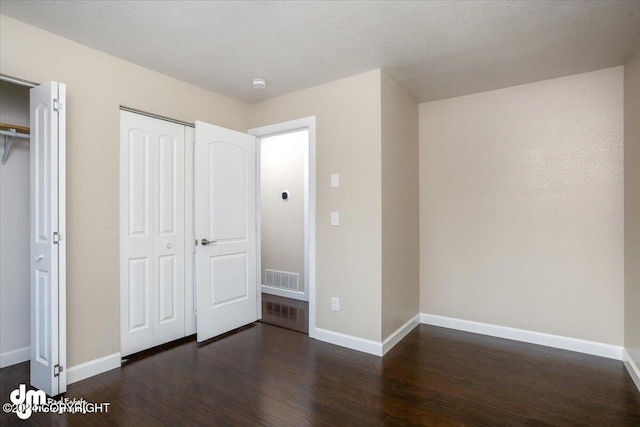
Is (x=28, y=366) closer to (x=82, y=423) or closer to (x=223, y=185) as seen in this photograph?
(x=82, y=423)

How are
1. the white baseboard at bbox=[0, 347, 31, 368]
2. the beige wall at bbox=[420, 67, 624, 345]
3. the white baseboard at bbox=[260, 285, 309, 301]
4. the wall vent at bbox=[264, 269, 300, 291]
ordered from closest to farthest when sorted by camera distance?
the white baseboard at bbox=[0, 347, 31, 368] → the beige wall at bbox=[420, 67, 624, 345] → the white baseboard at bbox=[260, 285, 309, 301] → the wall vent at bbox=[264, 269, 300, 291]

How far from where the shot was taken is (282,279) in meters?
5.01

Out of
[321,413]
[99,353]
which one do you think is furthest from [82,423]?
[321,413]

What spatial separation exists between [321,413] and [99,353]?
5.90 feet

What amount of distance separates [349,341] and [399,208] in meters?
1.37

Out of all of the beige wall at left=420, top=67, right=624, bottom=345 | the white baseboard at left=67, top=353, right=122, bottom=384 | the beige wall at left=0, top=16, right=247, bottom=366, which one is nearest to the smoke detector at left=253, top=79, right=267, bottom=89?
the beige wall at left=0, top=16, right=247, bottom=366

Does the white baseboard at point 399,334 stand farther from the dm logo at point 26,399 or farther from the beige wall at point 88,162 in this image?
the dm logo at point 26,399

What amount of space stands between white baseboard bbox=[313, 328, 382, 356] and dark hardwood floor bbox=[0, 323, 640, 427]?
0.07 meters

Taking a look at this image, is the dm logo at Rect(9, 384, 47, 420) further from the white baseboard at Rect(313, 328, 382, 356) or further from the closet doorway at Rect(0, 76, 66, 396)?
the white baseboard at Rect(313, 328, 382, 356)

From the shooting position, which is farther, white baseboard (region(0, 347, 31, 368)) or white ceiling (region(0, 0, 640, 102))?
white baseboard (region(0, 347, 31, 368))

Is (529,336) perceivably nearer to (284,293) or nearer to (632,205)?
(632,205)

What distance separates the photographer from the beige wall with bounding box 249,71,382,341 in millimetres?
2916

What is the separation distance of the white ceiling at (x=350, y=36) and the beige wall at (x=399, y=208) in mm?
381

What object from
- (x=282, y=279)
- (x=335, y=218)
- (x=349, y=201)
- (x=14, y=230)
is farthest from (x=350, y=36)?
(x=282, y=279)
